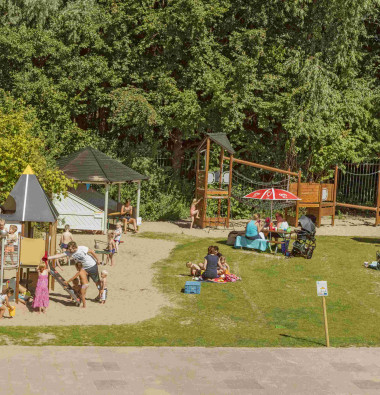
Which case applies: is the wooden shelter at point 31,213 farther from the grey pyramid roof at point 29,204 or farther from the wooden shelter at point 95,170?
the wooden shelter at point 95,170

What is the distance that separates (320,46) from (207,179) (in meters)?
9.04

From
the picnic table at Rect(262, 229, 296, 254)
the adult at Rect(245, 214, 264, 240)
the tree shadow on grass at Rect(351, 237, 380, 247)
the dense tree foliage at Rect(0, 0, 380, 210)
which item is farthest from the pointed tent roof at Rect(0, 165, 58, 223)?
the dense tree foliage at Rect(0, 0, 380, 210)

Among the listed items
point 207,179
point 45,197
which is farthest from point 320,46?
A: point 45,197

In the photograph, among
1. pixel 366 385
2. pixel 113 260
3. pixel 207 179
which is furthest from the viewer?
pixel 207 179

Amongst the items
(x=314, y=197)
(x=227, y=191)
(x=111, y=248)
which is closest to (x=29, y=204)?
(x=111, y=248)

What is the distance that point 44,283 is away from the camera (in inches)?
577

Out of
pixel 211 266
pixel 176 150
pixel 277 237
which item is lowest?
pixel 211 266

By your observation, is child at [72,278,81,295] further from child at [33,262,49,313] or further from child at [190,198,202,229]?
child at [190,198,202,229]

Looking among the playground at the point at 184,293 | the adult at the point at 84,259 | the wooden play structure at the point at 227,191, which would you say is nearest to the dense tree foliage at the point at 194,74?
the wooden play structure at the point at 227,191

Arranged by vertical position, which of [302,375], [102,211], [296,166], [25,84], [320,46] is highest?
[320,46]

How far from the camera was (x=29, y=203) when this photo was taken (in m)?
16.5

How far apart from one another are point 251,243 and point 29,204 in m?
8.77

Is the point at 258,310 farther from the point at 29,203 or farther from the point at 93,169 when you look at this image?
the point at 93,169

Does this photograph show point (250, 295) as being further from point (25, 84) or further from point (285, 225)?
point (25, 84)
